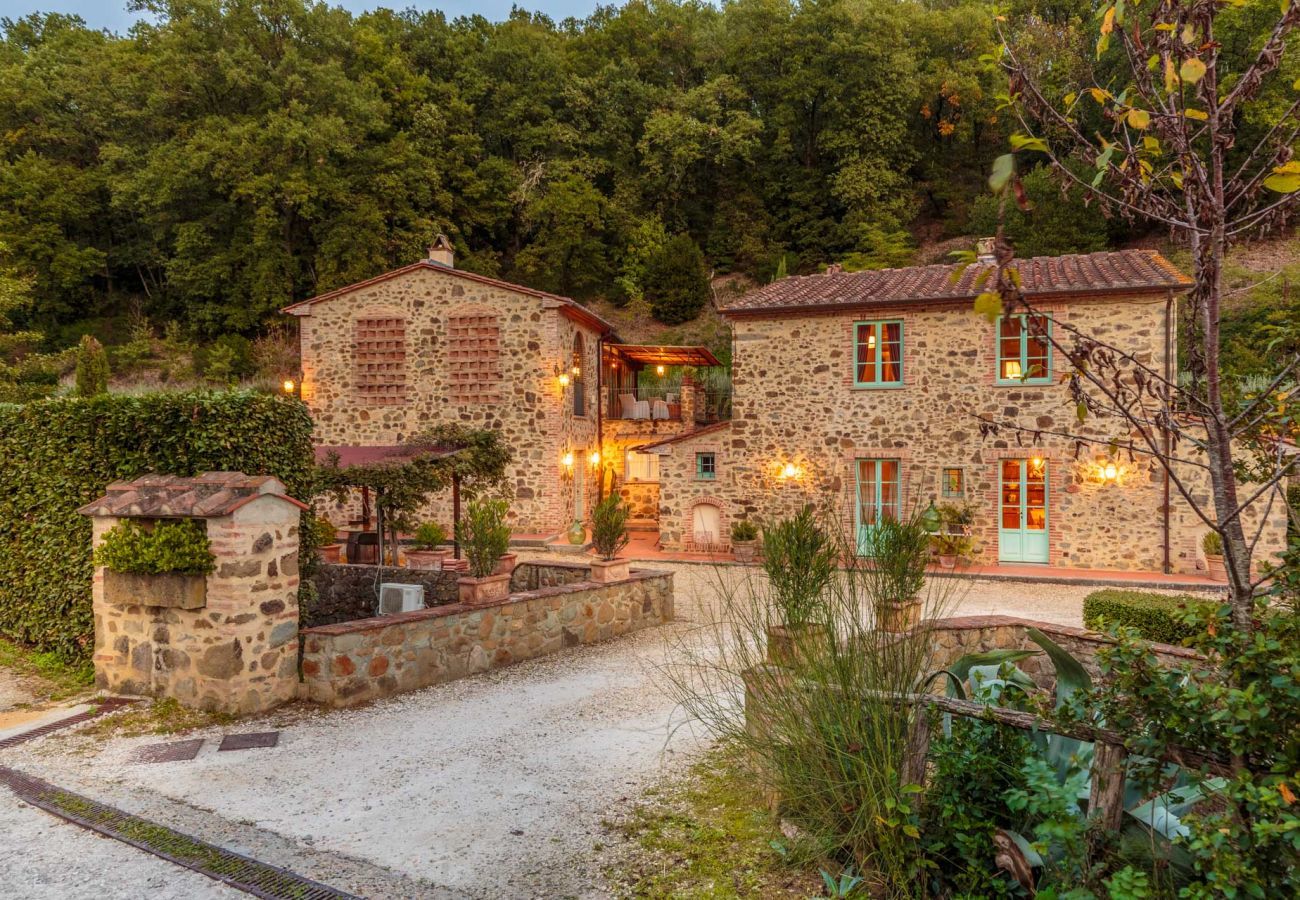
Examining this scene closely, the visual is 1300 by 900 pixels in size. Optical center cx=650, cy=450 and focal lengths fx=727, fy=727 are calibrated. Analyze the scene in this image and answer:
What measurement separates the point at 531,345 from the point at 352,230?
521 inches

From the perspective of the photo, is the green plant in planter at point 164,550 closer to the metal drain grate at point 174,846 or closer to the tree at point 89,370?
the metal drain grate at point 174,846

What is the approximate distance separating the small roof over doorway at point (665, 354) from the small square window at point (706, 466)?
179 inches

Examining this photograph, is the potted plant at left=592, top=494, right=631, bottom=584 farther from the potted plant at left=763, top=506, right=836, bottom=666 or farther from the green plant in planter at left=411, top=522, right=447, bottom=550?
the green plant in planter at left=411, top=522, right=447, bottom=550

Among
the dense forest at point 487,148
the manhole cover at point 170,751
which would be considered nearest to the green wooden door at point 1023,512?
the manhole cover at point 170,751

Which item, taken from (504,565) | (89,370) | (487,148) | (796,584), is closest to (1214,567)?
(796,584)

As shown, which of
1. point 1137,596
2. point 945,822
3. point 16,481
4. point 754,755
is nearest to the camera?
point 945,822

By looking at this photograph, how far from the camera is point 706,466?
1522 cm

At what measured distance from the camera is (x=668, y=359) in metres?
20.6

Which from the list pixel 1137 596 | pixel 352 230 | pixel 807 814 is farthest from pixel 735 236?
pixel 807 814

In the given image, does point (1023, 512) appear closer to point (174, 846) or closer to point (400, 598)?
point (400, 598)

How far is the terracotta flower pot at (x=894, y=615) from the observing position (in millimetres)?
3570

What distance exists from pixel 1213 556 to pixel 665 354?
1284 cm

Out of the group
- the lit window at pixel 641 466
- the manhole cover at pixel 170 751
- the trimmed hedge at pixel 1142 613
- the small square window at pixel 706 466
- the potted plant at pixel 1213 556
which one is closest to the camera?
the manhole cover at pixel 170 751

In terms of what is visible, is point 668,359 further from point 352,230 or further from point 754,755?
point 754,755
